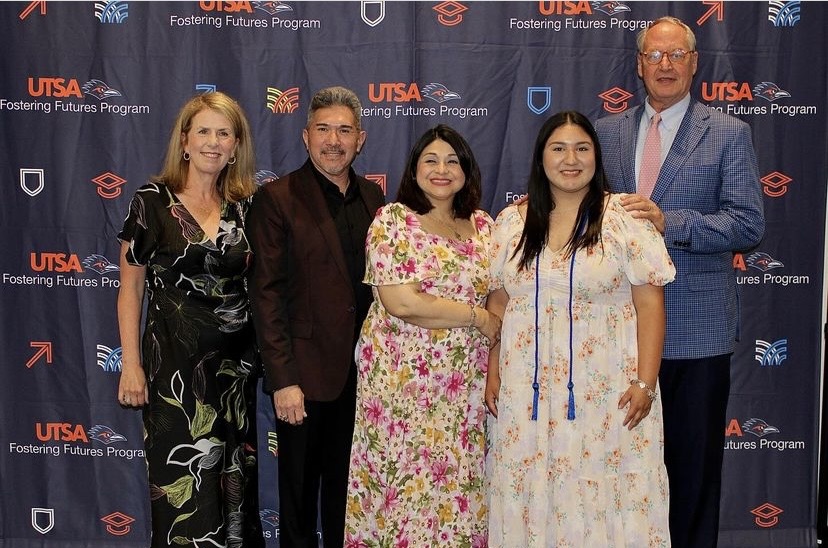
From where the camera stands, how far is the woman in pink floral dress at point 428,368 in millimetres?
2613

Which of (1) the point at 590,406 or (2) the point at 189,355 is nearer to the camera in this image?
(1) the point at 590,406

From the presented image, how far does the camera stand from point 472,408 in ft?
8.87

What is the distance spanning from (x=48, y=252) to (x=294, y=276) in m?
1.43

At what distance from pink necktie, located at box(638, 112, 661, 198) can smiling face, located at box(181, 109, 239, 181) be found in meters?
1.45

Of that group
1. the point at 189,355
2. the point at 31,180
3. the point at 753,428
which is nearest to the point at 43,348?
the point at 31,180

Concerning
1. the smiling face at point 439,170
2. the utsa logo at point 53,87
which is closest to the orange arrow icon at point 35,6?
the utsa logo at point 53,87

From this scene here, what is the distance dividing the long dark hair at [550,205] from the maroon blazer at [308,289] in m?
0.65

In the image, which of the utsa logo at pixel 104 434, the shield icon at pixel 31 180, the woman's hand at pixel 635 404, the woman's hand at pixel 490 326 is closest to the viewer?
the woman's hand at pixel 635 404

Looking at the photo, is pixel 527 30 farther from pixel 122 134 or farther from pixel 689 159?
pixel 122 134

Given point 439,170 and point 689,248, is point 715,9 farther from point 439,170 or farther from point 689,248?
point 439,170

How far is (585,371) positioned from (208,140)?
4.80 feet

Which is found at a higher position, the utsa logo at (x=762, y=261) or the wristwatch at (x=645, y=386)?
the utsa logo at (x=762, y=261)

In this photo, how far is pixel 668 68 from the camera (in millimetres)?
2805

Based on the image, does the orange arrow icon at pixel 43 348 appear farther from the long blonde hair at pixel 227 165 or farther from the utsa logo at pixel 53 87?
the long blonde hair at pixel 227 165
